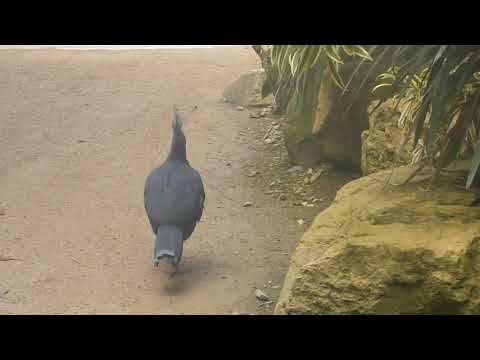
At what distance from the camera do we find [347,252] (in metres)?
3.05

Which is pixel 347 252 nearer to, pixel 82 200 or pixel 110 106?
pixel 82 200

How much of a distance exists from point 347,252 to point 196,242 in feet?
7.32

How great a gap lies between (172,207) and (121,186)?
1312 millimetres

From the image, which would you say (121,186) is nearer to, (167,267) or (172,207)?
(167,267)

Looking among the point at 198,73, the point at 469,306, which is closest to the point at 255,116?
the point at 198,73

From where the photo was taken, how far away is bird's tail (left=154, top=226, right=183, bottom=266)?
4375mm

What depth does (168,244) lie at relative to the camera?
4.41 metres

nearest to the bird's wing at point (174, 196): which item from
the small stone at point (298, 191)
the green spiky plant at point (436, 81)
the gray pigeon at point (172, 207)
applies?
the gray pigeon at point (172, 207)

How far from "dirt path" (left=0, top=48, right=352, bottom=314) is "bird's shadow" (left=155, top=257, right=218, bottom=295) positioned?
0.05 feet

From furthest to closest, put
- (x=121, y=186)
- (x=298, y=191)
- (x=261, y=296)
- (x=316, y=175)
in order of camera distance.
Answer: (x=316, y=175) → (x=298, y=191) → (x=121, y=186) → (x=261, y=296)

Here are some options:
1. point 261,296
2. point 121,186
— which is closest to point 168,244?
point 261,296

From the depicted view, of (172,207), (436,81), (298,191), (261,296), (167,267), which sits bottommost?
(167,267)

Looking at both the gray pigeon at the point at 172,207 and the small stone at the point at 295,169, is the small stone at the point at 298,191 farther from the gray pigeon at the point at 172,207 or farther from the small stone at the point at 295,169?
the gray pigeon at the point at 172,207
